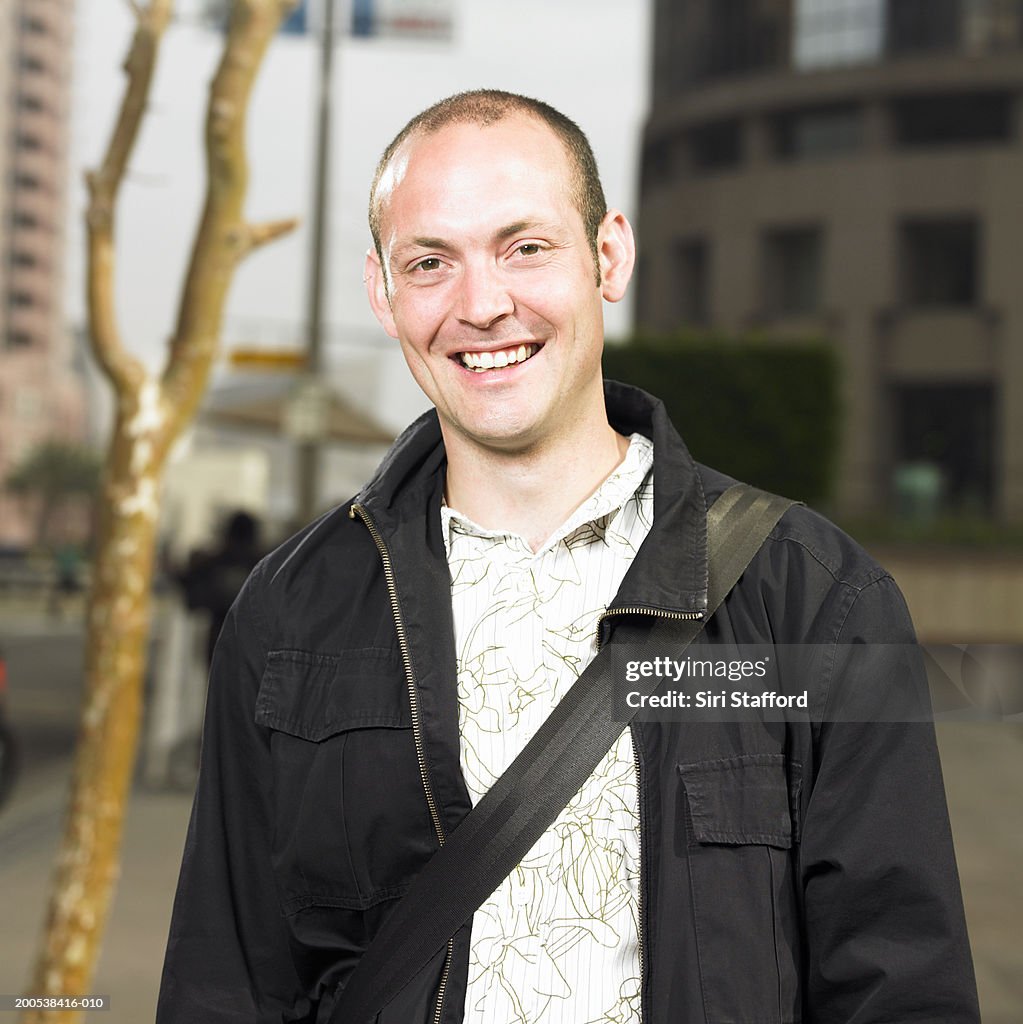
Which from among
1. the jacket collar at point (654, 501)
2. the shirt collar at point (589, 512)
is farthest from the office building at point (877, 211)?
the shirt collar at point (589, 512)

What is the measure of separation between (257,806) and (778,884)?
709 millimetres

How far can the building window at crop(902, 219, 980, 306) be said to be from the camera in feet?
117

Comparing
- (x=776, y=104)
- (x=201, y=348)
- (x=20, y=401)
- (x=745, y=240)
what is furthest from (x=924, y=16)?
(x=20, y=401)

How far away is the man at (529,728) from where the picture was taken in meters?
1.94

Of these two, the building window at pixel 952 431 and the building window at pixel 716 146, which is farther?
the building window at pixel 716 146

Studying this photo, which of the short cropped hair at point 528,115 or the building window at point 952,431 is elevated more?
the building window at point 952,431

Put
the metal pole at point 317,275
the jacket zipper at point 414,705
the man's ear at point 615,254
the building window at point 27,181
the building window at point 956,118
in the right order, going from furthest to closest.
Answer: the building window at point 27,181, the building window at point 956,118, the metal pole at point 317,275, the man's ear at point 615,254, the jacket zipper at point 414,705

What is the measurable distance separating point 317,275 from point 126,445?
788 centimetres

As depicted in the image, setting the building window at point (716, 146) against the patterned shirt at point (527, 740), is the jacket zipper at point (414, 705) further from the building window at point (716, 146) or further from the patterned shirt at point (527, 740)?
the building window at point (716, 146)

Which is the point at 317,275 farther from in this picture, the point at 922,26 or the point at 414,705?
the point at 922,26

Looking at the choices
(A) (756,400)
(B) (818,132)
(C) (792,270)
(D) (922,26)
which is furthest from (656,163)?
(A) (756,400)

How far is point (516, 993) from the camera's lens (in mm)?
2004

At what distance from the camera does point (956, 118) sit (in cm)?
3622

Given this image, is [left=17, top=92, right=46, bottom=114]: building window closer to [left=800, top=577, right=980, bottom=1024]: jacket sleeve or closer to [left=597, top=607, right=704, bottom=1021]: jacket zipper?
[left=597, top=607, right=704, bottom=1021]: jacket zipper
